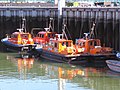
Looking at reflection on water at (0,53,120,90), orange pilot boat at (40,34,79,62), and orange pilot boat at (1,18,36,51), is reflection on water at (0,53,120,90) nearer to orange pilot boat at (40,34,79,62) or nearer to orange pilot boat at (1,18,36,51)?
orange pilot boat at (40,34,79,62)

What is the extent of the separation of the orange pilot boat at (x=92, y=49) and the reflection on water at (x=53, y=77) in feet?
7.16

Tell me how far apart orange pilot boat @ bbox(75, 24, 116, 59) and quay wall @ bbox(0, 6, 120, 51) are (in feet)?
6.33

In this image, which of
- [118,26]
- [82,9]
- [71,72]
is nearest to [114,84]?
[71,72]

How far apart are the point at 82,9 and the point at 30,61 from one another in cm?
941

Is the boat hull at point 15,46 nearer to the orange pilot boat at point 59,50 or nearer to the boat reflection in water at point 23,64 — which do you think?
the boat reflection in water at point 23,64

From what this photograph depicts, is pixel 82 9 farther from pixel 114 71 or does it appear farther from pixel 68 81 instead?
pixel 68 81

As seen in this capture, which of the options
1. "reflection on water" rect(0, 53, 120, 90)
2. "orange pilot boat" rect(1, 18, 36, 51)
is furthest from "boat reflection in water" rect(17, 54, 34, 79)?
"orange pilot boat" rect(1, 18, 36, 51)

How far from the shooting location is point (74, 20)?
5516cm

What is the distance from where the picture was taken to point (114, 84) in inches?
1389

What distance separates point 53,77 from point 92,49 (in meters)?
8.27

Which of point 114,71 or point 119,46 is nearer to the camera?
point 114,71

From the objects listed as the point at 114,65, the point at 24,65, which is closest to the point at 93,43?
the point at 24,65

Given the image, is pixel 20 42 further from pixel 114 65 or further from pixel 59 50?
pixel 114 65

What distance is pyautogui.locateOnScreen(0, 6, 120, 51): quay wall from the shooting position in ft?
158
